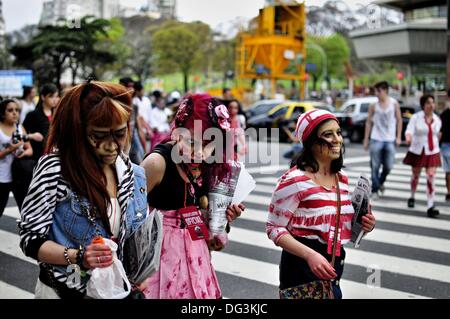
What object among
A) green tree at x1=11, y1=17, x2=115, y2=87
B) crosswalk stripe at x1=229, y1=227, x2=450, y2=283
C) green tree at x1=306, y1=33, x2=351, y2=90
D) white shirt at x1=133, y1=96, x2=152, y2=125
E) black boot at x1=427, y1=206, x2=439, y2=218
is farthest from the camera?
green tree at x1=306, y1=33, x2=351, y2=90

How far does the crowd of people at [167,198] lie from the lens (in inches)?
93.4

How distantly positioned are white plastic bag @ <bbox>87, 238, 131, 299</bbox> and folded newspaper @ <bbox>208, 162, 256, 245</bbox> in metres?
1.00

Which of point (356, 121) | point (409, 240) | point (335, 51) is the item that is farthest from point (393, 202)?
point (335, 51)

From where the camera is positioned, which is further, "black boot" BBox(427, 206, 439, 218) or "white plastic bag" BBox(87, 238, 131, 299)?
"black boot" BBox(427, 206, 439, 218)

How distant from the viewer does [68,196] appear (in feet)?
7.79

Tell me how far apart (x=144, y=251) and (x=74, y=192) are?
330 mm

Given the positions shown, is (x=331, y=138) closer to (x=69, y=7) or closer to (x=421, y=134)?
(x=69, y=7)

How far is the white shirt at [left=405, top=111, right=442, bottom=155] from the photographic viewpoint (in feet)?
30.3

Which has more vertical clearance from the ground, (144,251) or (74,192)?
(74,192)

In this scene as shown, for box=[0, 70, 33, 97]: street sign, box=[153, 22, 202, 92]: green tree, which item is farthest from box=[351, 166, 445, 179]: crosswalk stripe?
box=[153, 22, 202, 92]: green tree

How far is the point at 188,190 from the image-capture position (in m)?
3.32

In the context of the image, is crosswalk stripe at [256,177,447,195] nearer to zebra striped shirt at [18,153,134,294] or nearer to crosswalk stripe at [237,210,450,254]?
crosswalk stripe at [237,210,450,254]

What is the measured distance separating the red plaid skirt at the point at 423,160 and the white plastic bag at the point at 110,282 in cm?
744
